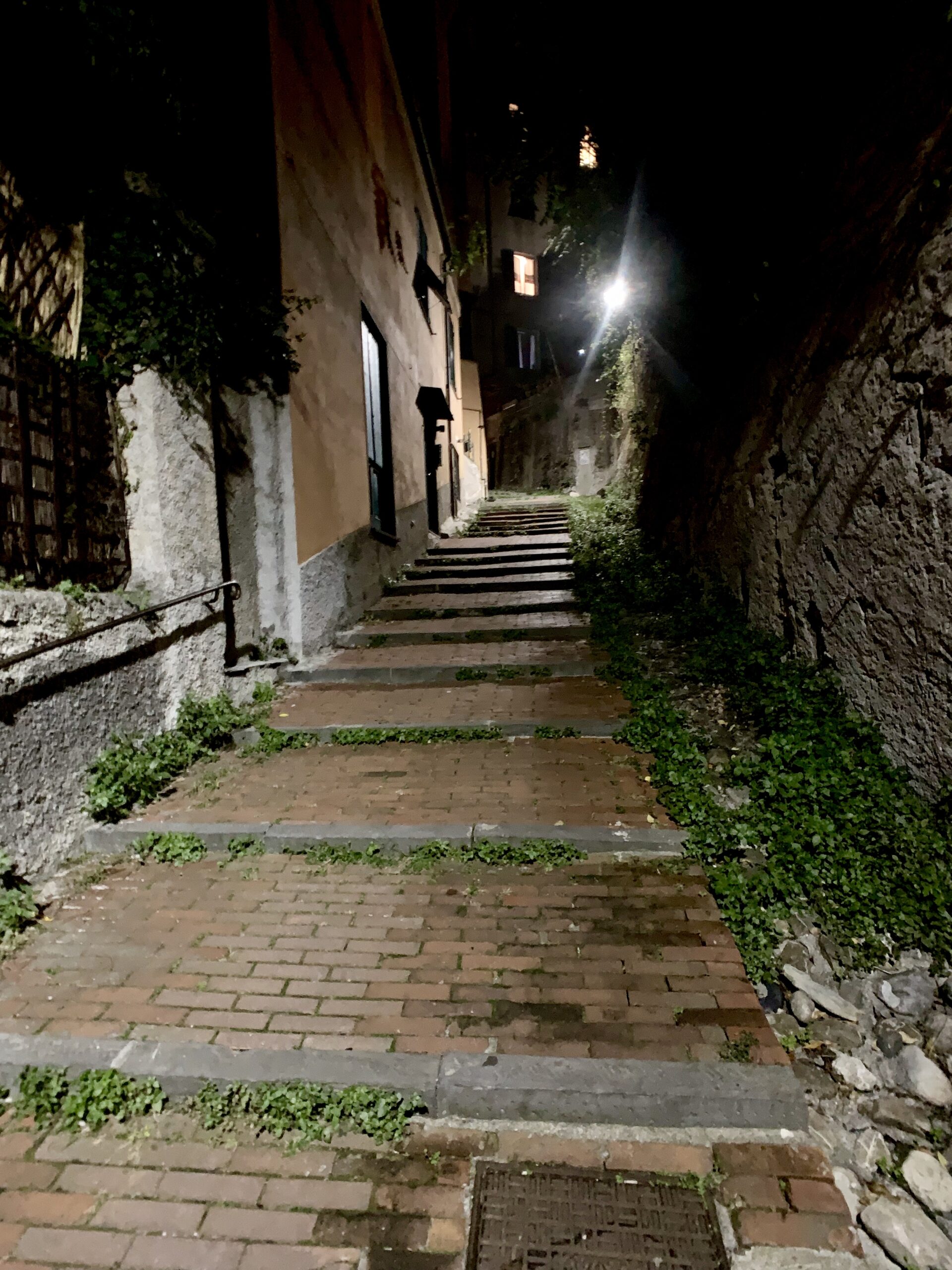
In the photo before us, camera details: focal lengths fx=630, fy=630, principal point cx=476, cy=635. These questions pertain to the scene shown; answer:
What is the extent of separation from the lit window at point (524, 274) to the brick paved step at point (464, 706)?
31.1 m

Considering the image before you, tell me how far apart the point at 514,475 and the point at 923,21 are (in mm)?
27572

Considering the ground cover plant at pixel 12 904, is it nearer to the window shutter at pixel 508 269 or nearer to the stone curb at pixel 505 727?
the stone curb at pixel 505 727

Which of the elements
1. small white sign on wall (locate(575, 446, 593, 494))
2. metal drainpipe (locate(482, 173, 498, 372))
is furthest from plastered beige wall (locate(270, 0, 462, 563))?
metal drainpipe (locate(482, 173, 498, 372))

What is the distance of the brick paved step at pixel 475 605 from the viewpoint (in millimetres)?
8469

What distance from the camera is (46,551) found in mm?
3900

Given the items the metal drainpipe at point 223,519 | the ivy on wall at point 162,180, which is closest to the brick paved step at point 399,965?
the metal drainpipe at point 223,519

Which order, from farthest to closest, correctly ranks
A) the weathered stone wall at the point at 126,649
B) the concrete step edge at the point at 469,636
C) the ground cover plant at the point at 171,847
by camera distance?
the concrete step edge at the point at 469,636 < the ground cover plant at the point at 171,847 < the weathered stone wall at the point at 126,649

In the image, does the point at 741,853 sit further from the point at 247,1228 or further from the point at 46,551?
the point at 46,551

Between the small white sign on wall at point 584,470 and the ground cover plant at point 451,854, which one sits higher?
the small white sign on wall at point 584,470

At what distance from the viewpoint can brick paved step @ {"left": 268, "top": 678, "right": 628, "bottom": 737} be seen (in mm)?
5238

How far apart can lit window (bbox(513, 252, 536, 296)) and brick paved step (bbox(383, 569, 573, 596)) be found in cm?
2716

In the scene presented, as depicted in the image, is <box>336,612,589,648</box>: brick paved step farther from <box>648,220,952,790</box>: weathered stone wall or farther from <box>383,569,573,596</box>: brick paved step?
<box>648,220,952,790</box>: weathered stone wall

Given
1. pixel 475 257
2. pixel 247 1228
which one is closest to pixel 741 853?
pixel 247 1228

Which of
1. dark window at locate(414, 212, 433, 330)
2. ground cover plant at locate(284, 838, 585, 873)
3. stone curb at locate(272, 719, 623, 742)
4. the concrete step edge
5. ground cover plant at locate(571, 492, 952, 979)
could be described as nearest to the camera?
ground cover plant at locate(571, 492, 952, 979)
